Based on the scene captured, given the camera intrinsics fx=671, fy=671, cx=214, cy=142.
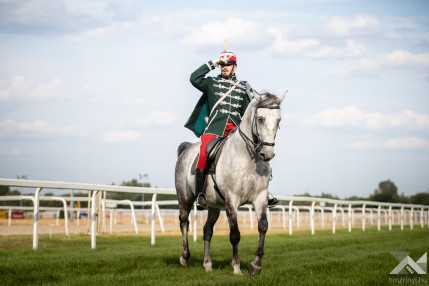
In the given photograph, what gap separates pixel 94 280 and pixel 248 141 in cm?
270

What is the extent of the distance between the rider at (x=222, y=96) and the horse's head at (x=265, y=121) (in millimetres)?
1059

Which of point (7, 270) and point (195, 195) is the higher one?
point (195, 195)

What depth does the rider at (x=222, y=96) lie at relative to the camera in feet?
32.4

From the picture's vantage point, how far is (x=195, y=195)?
33.2 feet

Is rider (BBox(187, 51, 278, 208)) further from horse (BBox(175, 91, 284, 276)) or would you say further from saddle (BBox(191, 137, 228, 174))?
horse (BBox(175, 91, 284, 276))

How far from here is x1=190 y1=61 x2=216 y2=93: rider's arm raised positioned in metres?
9.91

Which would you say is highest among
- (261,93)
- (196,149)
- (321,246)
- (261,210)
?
(261,93)

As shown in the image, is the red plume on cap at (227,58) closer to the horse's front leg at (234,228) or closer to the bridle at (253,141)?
the bridle at (253,141)

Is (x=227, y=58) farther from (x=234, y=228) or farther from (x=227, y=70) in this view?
(x=234, y=228)

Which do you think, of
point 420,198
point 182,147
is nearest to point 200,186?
point 182,147

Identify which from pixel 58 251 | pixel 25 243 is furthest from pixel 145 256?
pixel 25 243

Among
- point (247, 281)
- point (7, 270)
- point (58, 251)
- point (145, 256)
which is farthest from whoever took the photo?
point (58, 251)

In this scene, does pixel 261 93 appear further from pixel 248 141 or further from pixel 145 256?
pixel 145 256

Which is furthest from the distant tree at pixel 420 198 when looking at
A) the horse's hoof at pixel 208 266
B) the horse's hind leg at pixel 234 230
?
the horse's hind leg at pixel 234 230
